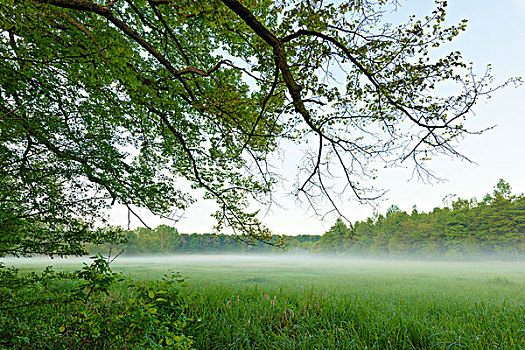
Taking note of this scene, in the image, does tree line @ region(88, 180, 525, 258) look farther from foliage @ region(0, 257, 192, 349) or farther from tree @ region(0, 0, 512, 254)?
foliage @ region(0, 257, 192, 349)

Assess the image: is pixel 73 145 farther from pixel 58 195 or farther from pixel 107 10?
pixel 107 10

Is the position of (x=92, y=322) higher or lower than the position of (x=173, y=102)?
lower

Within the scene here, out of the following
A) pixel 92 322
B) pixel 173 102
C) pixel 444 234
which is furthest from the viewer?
pixel 444 234

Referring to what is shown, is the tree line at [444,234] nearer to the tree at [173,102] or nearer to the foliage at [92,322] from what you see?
the tree at [173,102]

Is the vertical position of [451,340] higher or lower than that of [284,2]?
lower

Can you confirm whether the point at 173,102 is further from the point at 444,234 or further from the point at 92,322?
the point at 444,234

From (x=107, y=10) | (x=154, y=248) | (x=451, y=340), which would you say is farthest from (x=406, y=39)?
(x=154, y=248)

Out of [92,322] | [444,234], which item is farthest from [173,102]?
[444,234]

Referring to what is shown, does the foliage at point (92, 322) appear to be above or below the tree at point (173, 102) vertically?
below

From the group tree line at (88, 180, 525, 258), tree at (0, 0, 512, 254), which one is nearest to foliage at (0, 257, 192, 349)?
tree at (0, 0, 512, 254)

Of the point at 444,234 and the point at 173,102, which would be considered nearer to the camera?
the point at 173,102

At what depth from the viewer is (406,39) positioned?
4.36 metres

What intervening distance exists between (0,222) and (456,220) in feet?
206

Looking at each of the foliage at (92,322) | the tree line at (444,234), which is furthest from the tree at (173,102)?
the tree line at (444,234)
